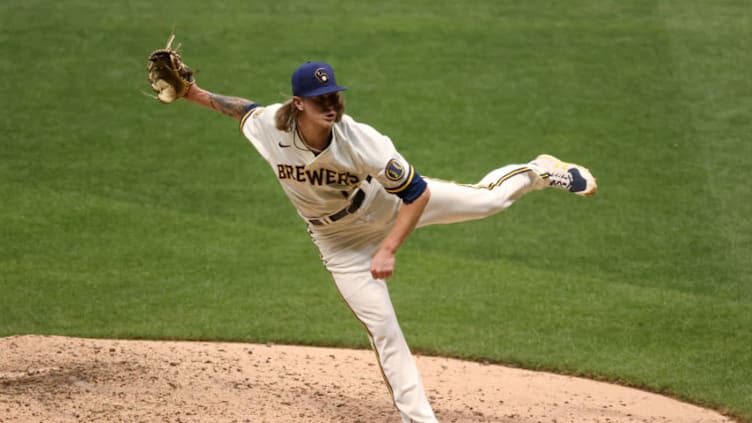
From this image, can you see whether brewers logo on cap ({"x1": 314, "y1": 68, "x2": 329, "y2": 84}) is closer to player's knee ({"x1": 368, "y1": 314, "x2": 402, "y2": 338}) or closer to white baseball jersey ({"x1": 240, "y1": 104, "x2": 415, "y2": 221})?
white baseball jersey ({"x1": 240, "y1": 104, "x2": 415, "y2": 221})

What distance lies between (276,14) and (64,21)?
2742 millimetres

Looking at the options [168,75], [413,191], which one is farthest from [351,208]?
[168,75]

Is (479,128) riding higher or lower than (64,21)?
lower

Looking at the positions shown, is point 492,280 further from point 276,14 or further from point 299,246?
point 276,14

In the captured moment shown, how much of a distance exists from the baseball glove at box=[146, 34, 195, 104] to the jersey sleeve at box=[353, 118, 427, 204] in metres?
1.19

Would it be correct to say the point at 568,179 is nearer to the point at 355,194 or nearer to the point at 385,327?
the point at 355,194

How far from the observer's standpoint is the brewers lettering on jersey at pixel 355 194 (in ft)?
17.6

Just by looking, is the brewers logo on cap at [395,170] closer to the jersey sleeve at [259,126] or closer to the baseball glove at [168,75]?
the jersey sleeve at [259,126]

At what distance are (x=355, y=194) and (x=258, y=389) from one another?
1.58 metres

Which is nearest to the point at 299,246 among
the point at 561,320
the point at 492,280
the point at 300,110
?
the point at 492,280

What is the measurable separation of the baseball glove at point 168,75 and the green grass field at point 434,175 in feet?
7.60

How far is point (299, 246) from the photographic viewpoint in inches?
370

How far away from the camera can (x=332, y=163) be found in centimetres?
545

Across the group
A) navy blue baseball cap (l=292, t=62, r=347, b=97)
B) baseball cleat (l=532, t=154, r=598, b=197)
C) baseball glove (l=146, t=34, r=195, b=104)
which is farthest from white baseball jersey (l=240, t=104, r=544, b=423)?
baseball cleat (l=532, t=154, r=598, b=197)
